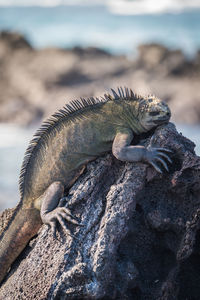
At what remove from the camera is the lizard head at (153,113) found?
11.2ft

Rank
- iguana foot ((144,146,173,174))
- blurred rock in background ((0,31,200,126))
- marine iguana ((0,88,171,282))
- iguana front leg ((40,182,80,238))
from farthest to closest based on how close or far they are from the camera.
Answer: blurred rock in background ((0,31,200,126)) < marine iguana ((0,88,171,282)) < iguana front leg ((40,182,80,238)) < iguana foot ((144,146,173,174))

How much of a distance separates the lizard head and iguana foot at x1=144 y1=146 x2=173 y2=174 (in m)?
0.32

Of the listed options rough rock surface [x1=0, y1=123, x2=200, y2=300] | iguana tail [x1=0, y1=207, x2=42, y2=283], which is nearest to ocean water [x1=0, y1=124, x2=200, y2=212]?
iguana tail [x1=0, y1=207, x2=42, y2=283]

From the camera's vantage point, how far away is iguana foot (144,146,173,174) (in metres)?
3.14

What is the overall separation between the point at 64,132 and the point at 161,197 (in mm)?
1152

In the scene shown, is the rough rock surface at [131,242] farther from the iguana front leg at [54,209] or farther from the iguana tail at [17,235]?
the iguana tail at [17,235]

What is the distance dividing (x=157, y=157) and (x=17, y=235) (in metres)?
1.58

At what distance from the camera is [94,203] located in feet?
10.7

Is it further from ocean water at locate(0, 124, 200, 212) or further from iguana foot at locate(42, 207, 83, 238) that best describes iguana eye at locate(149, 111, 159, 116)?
ocean water at locate(0, 124, 200, 212)

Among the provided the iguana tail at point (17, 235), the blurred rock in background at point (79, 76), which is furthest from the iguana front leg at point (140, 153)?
the blurred rock in background at point (79, 76)

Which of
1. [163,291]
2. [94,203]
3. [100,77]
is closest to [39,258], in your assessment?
[94,203]

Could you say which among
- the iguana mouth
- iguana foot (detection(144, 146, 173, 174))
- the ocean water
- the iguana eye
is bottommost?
iguana foot (detection(144, 146, 173, 174))

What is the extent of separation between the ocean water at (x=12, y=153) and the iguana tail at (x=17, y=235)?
590 centimetres

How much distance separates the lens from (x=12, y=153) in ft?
47.4
